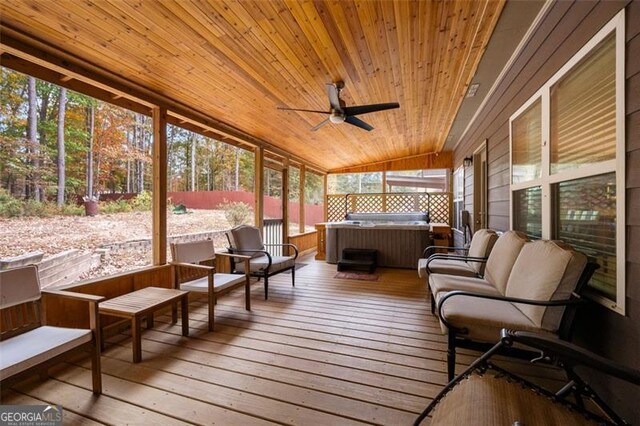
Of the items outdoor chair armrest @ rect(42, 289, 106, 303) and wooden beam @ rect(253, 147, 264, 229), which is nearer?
outdoor chair armrest @ rect(42, 289, 106, 303)

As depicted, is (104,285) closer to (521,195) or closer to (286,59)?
(286,59)

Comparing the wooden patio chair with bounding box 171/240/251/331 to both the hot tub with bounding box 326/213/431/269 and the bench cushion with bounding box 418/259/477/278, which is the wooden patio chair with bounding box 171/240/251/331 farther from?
the hot tub with bounding box 326/213/431/269

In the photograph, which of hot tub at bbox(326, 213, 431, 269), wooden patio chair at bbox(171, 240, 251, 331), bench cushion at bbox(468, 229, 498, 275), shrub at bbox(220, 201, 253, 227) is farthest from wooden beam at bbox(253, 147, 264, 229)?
bench cushion at bbox(468, 229, 498, 275)

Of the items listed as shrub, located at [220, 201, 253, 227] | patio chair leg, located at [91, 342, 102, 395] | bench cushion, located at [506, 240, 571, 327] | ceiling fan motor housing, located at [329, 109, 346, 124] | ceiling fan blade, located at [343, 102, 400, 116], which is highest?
ceiling fan blade, located at [343, 102, 400, 116]

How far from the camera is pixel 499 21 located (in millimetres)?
2098

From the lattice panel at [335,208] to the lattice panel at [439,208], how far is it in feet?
7.50

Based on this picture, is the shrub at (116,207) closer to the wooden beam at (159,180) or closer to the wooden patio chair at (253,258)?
the wooden beam at (159,180)

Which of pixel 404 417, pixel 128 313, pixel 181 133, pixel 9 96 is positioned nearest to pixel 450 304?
pixel 404 417

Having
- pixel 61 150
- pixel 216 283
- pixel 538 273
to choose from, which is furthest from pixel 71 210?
pixel 538 273

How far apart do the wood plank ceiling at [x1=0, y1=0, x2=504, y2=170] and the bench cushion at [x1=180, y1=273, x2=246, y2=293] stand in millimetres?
2064

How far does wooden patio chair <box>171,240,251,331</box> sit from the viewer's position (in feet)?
8.55

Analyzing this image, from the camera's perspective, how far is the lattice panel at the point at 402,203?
286 inches

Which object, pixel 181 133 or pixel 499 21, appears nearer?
pixel 499 21

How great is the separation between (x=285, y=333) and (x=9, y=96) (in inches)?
117
